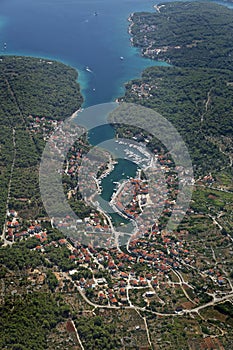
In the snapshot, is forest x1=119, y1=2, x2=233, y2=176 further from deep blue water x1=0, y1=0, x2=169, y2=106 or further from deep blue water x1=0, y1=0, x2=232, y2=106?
deep blue water x1=0, y1=0, x2=232, y2=106

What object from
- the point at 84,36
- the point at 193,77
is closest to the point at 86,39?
the point at 84,36

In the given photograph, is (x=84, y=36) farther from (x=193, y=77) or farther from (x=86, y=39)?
(x=193, y=77)

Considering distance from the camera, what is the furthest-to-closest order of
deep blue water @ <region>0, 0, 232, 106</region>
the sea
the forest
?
1. deep blue water @ <region>0, 0, 232, 106</region>
2. the sea
3. the forest

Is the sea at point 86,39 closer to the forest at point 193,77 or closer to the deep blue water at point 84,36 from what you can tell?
the deep blue water at point 84,36

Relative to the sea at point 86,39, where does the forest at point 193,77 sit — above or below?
above

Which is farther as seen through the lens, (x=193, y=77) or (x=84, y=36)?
(x=84, y=36)

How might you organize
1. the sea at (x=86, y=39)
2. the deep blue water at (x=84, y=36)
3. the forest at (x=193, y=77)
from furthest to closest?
1. the deep blue water at (x=84, y=36)
2. the sea at (x=86, y=39)
3. the forest at (x=193, y=77)

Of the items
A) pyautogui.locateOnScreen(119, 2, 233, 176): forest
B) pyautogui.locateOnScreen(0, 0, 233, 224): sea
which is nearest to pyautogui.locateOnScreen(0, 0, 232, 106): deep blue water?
pyautogui.locateOnScreen(0, 0, 233, 224): sea

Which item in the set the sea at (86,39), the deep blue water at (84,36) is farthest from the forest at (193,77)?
the deep blue water at (84,36)

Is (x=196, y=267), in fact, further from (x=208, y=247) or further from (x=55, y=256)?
(x=55, y=256)
